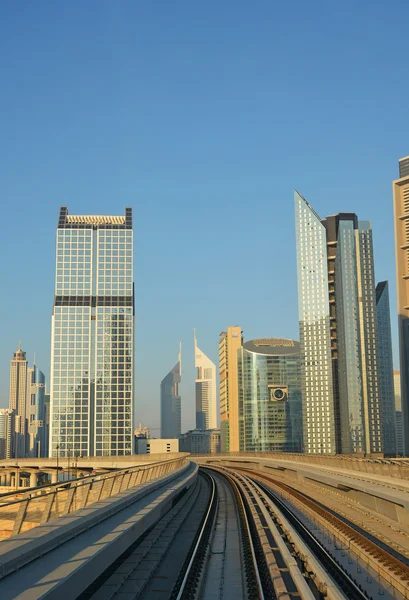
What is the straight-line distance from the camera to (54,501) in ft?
47.6

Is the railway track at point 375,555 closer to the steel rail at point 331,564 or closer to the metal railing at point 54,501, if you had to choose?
the steel rail at point 331,564

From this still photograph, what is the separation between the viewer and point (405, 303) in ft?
640

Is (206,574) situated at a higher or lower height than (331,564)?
lower

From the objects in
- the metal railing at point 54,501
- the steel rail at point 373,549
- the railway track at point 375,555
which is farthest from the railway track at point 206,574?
the steel rail at point 373,549

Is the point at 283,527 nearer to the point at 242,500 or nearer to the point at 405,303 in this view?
the point at 242,500

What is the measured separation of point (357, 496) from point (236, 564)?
55.5 feet

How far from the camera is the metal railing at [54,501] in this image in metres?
12.1

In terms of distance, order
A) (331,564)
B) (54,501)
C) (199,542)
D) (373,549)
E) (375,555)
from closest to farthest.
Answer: (54,501) → (331,564) → (375,555) → (373,549) → (199,542)

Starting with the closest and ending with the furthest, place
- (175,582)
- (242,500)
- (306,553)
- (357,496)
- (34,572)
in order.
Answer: (34,572), (175,582), (306,553), (357,496), (242,500)

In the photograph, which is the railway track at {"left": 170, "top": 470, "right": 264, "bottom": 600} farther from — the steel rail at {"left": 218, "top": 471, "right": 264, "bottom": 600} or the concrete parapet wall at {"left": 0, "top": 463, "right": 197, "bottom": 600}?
the concrete parapet wall at {"left": 0, "top": 463, "right": 197, "bottom": 600}

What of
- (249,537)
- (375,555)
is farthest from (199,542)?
(375,555)

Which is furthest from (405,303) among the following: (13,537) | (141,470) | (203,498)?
(13,537)

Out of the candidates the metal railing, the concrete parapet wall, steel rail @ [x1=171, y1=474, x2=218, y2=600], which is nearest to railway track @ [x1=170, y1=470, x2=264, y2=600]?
steel rail @ [x1=171, y1=474, x2=218, y2=600]

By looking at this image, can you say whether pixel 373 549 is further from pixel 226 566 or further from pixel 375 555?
pixel 226 566
